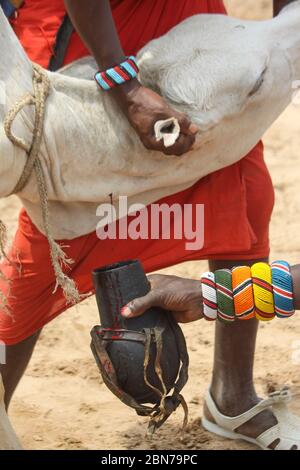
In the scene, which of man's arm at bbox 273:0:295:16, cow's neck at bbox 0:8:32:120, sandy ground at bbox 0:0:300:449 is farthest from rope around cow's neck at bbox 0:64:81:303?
sandy ground at bbox 0:0:300:449

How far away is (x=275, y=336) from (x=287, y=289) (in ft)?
5.01

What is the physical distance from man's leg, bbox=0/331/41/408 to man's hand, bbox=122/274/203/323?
687 millimetres

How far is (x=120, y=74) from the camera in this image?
8.42 ft

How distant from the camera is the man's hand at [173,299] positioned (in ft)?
8.34

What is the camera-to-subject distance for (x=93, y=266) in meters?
2.98

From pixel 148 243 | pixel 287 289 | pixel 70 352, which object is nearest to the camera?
pixel 287 289

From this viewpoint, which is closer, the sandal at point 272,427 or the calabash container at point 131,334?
the calabash container at point 131,334

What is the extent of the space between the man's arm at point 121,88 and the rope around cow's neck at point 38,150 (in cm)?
16

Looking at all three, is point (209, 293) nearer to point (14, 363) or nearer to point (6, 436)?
point (6, 436)

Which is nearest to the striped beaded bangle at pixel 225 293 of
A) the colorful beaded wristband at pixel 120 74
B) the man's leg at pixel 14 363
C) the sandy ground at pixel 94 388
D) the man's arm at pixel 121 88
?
the man's arm at pixel 121 88

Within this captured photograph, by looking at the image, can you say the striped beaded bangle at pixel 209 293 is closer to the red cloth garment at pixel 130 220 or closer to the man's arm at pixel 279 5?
the red cloth garment at pixel 130 220

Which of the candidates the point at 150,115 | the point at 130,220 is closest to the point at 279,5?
the point at 150,115

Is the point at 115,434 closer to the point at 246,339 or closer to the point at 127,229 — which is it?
the point at 246,339
